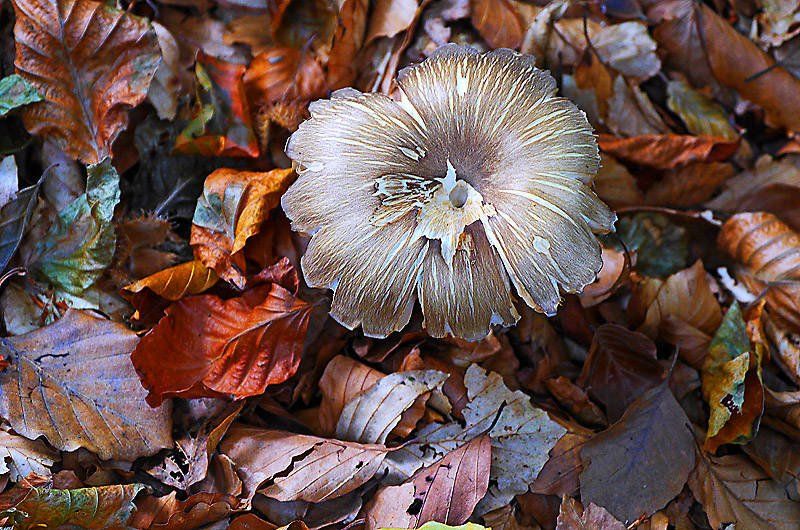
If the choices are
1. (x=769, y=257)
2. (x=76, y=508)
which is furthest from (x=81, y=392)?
(x=769, y=257)

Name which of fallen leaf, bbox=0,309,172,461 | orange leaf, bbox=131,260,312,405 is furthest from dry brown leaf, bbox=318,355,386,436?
fallen leaf, bbox=0,309,172,461

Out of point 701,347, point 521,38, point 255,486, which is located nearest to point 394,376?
point 255,486

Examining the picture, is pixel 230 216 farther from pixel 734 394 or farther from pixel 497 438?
pixel 734 394

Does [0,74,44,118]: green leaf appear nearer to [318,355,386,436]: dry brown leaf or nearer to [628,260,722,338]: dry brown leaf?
[318,355,386,436]: dry brown leaf

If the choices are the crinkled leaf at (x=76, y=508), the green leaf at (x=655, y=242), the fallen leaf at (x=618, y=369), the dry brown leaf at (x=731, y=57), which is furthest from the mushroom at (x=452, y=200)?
the dry brown leaf at (x=731, y=57)

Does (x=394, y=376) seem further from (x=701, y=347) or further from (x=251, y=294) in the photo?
(x=701, y=347)

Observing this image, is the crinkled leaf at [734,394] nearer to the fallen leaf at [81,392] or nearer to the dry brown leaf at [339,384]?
the dry brown leaf at [339,384]

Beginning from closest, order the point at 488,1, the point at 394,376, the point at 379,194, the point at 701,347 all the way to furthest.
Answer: the point at 379,194 → the point at 394,376 → the point at 701,347 → the point at 488,1
